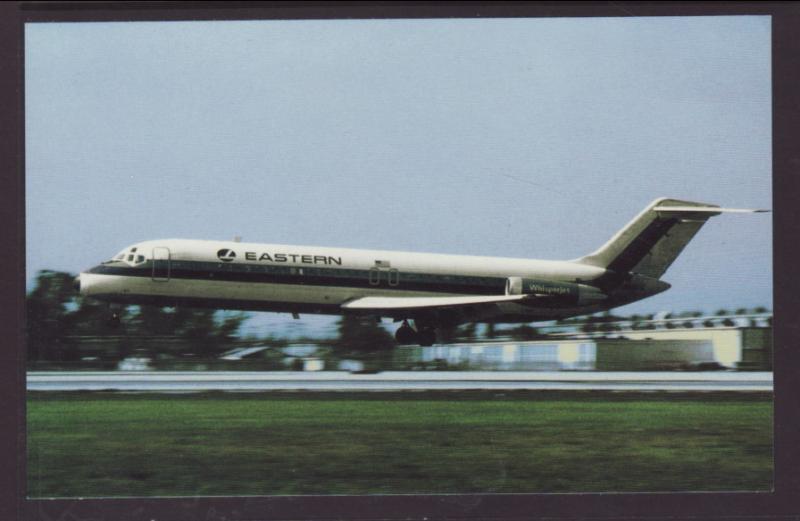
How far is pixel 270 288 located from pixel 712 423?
10.5 m

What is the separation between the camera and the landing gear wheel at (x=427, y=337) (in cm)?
2061

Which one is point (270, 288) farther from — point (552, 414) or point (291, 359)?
point (552, 414)

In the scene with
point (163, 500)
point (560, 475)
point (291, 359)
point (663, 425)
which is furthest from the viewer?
point (291, 359)

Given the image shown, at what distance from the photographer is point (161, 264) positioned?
20422 mm

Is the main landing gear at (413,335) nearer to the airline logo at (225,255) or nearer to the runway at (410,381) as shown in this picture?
the runway at (410,381)

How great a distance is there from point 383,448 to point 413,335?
337 inches

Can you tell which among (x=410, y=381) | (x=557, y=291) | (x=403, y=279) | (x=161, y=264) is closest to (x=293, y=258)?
(x=403, y=279)

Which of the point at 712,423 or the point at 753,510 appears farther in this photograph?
the point at 712,423

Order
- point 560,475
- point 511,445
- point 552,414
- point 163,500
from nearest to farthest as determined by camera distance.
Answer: point 163,500, point 560,475, point 511,445, point 552,414

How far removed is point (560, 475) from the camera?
37.9 feet

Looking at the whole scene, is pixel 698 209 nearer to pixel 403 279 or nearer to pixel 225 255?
pixel 403 279

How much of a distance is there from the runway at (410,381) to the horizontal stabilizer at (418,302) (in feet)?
6.70

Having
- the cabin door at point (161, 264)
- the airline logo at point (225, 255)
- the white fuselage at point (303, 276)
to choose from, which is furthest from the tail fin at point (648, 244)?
the cabin door at point (161, 264)

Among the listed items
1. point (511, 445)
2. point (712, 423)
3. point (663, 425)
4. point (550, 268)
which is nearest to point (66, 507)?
point (511, 445)
